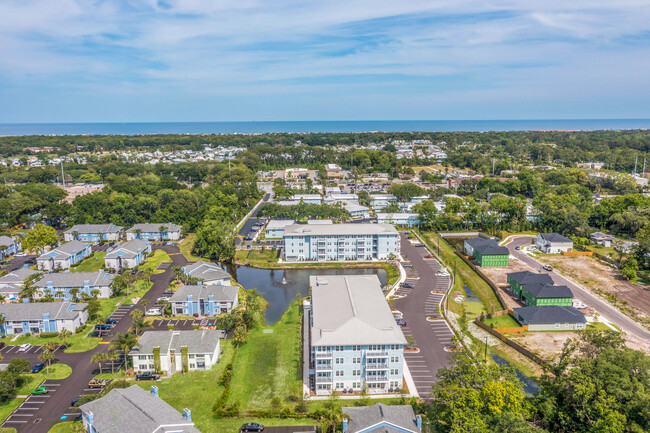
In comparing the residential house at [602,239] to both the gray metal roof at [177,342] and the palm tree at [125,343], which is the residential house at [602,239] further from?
the palm tree at [125,343]

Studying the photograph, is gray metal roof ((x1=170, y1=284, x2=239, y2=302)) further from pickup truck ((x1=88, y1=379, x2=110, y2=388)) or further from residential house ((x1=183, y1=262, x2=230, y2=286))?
pickup truck ((x1=88, y1=379, x2=110, y2=388))

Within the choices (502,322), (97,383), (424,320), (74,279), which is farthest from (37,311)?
(502,322)

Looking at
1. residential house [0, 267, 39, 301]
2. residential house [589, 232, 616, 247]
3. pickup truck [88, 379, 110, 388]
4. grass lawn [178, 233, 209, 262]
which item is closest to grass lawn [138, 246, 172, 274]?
grass lawn [178, 233, 209, 262]

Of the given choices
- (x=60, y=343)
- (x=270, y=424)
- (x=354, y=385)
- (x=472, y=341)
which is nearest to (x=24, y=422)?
(x=60, y=343)

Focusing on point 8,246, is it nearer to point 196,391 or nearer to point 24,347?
point 24,347

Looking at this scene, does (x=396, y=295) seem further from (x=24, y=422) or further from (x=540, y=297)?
(x=24, y=422)
